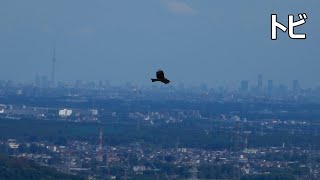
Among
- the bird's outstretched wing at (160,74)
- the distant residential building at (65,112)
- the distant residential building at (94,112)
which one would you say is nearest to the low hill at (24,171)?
the bird's outstretched wing at (160,74)

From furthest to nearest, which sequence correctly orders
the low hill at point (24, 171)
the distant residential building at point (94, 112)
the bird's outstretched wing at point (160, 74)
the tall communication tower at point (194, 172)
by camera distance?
the distant residential building at point (94, 112), the tall communication tower at point (194, 172), the low hill at point (24, 171), the bird's outstretched wing at point (160, 74)

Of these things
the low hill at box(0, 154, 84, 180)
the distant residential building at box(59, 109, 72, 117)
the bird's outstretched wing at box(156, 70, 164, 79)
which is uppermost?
the distant residential building at box(59, 109, 72, 117)

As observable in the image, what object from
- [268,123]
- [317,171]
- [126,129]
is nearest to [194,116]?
[268,123]

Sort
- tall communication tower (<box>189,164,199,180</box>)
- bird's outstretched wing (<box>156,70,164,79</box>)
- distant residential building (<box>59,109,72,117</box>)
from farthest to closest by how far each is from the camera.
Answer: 1. distant residential building (<box>59,109,72,117</box>)
2. tall communication tower (<box>189,164,199,180</box>)
3. bird's outstretched wing (<box>156,70,164,79</box>)

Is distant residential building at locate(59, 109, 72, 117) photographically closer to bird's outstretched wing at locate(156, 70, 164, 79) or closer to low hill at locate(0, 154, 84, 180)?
low hill at locate(0, 154, 84, 180)

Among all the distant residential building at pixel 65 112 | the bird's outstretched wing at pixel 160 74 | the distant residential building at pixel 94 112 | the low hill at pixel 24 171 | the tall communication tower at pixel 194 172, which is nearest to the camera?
the bird's outstretched wing at pixel 160 74

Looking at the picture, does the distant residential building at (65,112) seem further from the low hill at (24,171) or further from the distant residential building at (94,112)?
the low hill at (24,171)

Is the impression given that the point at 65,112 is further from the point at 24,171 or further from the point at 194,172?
the point at 24,171

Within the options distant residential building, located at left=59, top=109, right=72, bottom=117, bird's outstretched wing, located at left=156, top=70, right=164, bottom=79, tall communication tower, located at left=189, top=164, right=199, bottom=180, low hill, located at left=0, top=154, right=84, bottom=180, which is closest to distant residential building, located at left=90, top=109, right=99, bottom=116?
distant residential building, located at left=59, top=109, right=72, bottom=117

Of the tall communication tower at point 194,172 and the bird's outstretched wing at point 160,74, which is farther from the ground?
the bird's outstretched wing at point 160,74

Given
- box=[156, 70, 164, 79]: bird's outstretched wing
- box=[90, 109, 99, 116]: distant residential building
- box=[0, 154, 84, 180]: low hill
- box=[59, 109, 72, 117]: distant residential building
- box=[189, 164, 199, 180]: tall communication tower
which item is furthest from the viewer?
box=[90, 109, 99, 116]: distant residential building

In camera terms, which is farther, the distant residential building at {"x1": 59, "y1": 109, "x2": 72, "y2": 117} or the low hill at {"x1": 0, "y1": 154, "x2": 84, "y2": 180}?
the distant residential building at {"x1": 59, "y1": 109, "x2": 72, "y2": 117}

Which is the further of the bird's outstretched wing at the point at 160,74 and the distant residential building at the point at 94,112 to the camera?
the distant residential building at the point at 94,112
